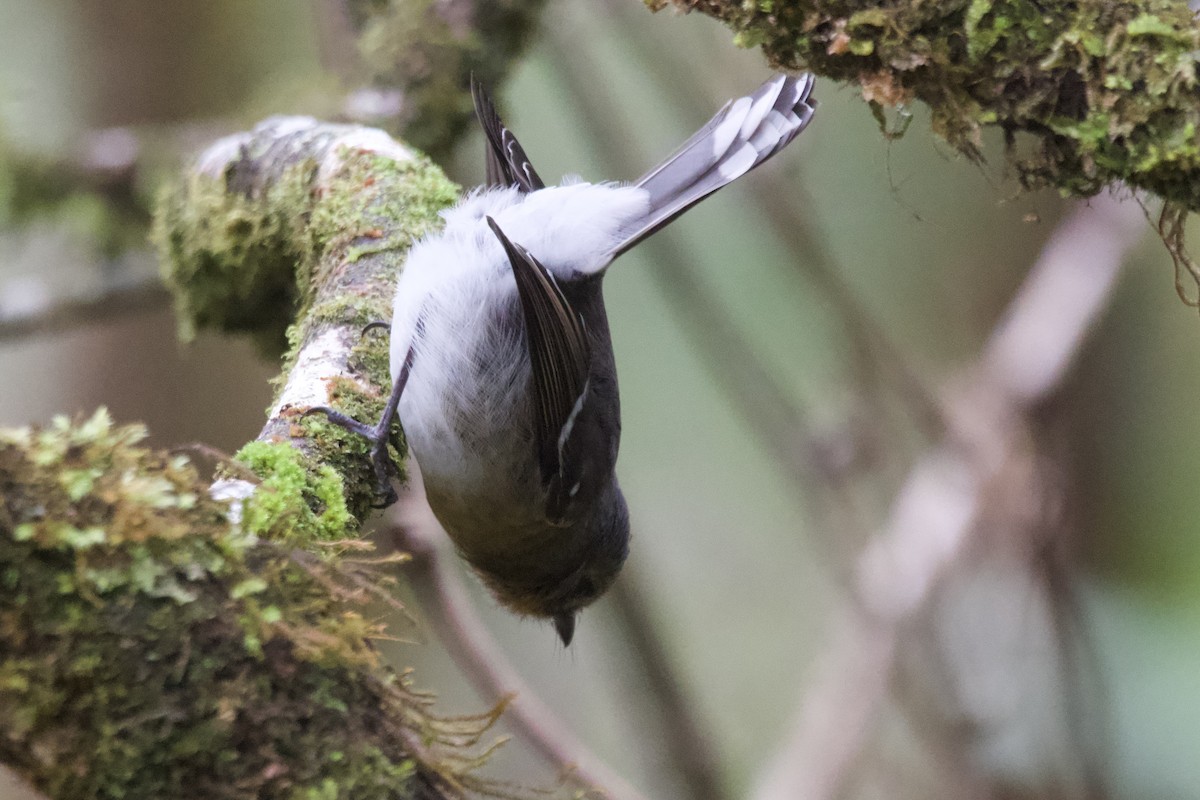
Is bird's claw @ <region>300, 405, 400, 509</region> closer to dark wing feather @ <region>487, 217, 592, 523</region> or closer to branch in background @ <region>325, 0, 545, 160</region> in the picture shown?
dark wing feather @ <region>487, 217, 592, 523</region>

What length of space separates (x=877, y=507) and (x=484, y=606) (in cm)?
239

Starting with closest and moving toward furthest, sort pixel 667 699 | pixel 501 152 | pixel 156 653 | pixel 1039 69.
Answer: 1. pixel 156 653
2. pixel 1039 69
3. pixel 501 152
4. pixel 667 699

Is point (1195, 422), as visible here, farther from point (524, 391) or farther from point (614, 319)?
point (524, 391)

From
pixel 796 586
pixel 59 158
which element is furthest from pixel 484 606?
pixel 59 158

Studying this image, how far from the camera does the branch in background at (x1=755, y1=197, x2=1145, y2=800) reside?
3.58 metres

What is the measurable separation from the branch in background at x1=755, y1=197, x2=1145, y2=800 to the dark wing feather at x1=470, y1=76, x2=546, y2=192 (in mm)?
2015

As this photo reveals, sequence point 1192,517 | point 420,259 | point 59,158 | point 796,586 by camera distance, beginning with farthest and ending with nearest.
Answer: point 796,586
point 1192,517
point 59,158
point 420,259

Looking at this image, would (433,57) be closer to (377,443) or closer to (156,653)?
(377,443)

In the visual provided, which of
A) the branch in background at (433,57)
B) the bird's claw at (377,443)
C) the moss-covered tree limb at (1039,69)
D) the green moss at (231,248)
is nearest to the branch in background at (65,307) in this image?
the green moss at (231,248)

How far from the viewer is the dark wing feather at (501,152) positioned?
262 centimetres

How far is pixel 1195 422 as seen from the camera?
16.0 ft

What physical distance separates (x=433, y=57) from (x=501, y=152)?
0.97 m

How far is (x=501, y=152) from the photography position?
2.70m

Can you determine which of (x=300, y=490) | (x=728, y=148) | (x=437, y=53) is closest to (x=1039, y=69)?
(x=728, y=148)
